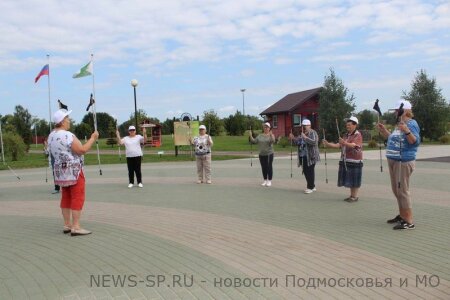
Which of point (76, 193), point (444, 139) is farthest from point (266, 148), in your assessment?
point (444, 139)

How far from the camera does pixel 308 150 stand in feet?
36.3

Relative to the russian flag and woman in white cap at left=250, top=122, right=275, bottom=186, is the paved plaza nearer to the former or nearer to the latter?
woman in white cap at left=250, top=122, right=275, bottom=186

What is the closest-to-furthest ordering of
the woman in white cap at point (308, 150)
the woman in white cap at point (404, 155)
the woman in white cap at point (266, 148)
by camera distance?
the woman in white cap at point (404, 155), the woman in white cap at point (308, 150), the woman in white cap at point (266, 148)

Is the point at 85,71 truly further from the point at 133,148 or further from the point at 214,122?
the point at 214,122

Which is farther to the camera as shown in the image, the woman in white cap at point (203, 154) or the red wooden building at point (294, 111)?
the red wooden building at point (294, 111)

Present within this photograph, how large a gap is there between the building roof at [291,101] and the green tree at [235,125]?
50.7 feet

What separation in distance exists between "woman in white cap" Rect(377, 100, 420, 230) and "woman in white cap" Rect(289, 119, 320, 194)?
3.81m

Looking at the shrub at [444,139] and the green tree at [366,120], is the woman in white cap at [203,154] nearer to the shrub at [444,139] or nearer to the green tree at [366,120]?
the shrub at [444,139]

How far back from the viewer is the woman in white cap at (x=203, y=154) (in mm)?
13867

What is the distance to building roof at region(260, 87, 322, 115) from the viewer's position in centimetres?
4675

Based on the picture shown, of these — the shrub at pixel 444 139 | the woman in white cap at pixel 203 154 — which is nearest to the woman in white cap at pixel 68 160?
the woman in white cap at pixel 203 154

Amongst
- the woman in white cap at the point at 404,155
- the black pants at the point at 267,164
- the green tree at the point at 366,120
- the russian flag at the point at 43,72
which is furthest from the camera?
the green tree at the point at 366,120

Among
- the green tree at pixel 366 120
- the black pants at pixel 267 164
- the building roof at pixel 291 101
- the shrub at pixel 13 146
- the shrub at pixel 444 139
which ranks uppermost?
the building roof at pixel 291 101

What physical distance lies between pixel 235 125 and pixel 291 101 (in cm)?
1980
